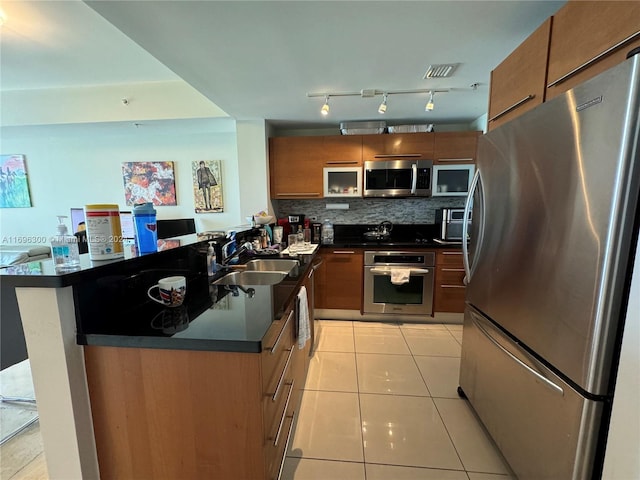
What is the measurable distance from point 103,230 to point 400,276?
2512mm

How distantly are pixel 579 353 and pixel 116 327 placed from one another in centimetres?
164

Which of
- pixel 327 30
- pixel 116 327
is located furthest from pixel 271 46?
pixel 116 327

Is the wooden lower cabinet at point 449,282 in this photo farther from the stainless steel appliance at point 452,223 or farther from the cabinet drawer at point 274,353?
the cabinet drawer at point 274,353

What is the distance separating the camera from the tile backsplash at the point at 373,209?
3.37 meters

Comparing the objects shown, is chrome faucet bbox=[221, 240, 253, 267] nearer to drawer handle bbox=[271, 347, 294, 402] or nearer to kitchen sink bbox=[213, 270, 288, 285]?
kitchen sink bbox=[213, 270, 288, 285]

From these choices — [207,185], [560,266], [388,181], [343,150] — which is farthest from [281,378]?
[207,185]

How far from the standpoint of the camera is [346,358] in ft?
7.54

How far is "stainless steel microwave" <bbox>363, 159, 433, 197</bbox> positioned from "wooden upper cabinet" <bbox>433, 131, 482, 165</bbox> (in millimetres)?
184

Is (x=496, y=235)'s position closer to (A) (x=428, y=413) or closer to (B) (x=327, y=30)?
(A) (x=428, y=413)

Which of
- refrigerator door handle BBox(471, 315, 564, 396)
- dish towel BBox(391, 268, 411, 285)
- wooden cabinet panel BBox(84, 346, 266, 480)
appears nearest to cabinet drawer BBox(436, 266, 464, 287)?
dish towel BBox(391, 268, 411, 285)

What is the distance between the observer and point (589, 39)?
0.97m

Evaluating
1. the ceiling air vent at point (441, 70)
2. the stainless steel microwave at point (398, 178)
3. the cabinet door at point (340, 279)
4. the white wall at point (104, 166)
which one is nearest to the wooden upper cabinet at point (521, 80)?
the ceiling air vent at point (441, 70)

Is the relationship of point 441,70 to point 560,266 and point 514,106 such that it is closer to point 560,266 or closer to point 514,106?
point 514,106

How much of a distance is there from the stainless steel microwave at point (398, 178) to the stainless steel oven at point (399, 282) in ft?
2.27
